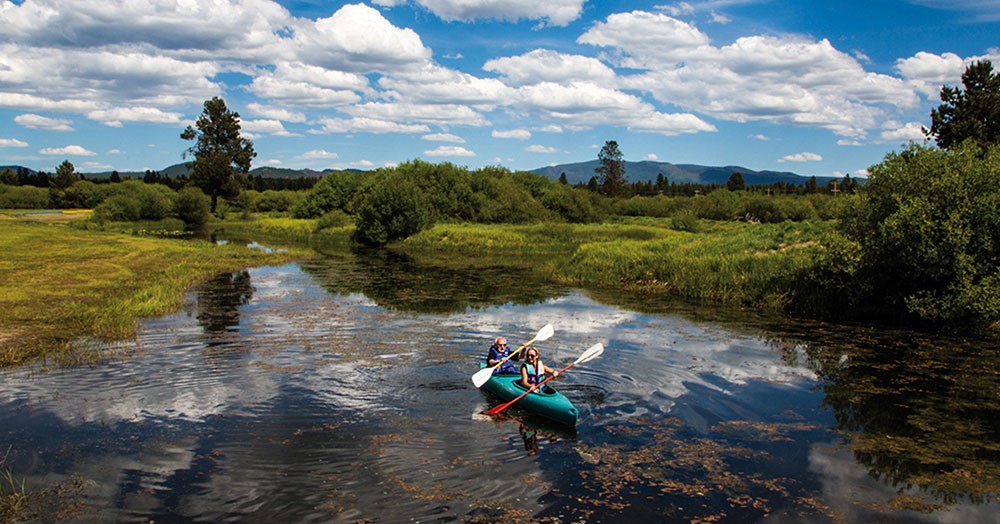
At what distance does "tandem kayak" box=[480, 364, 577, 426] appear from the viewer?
504 inches

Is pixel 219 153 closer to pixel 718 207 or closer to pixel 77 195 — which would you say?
pixel 77 195

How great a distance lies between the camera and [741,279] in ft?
92.5

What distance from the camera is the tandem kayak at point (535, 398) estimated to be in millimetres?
12797

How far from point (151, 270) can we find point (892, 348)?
106ft

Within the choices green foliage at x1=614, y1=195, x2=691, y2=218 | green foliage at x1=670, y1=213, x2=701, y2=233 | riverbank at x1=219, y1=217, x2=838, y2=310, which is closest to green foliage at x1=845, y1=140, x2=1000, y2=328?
riverbank at x1=219, y1=217, x2=838, y2=310

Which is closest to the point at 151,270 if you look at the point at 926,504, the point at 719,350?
the point at 719,350

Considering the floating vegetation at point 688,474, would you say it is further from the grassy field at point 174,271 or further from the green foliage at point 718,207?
the green foliage at point 718,207

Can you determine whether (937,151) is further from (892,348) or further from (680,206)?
→ (680,206)

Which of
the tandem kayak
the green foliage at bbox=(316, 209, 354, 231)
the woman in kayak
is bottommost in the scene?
the tandem kayak

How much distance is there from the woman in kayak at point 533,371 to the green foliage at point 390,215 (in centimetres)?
4825

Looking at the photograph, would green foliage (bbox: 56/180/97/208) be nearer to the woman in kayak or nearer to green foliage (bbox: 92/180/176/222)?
green foliage (bbox: 92/180/176/222)

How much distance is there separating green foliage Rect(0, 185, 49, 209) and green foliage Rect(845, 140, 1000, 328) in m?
109

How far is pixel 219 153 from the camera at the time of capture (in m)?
95.4

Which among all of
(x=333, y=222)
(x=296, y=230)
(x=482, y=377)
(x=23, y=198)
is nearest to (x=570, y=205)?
(x=333, y=222)
